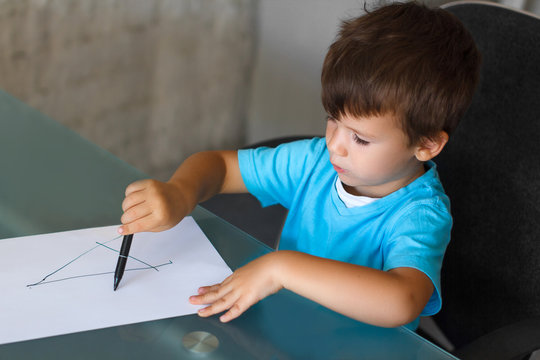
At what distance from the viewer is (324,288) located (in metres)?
0.63

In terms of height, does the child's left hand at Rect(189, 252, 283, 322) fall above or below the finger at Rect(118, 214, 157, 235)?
below

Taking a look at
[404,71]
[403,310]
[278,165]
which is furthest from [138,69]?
[403,310]

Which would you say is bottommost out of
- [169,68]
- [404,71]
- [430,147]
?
[169,68]

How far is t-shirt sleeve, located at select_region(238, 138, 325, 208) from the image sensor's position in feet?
2.98

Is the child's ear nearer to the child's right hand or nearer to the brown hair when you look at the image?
the brown hair

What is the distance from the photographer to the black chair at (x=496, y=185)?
2.87 ft

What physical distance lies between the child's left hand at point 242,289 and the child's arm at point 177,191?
117mm

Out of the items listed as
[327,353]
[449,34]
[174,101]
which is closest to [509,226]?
[449,34]

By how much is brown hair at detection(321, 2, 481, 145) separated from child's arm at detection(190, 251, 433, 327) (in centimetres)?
20

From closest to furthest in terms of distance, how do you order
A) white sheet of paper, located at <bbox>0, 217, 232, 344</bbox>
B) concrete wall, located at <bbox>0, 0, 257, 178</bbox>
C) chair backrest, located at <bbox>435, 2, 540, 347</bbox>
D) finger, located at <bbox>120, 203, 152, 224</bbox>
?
white sheet of paper, located at <bbox>0, 217, 232, 344</bbox>, finger, located at <bbox>120, 203, 152, 224</bbox>, chair backrest, located at <bbox>435, 2, 540, 347</bbox>, concrete wall, located at <bbox>0, 0, 257, 178</bbox>

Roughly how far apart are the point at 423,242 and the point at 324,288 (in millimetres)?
169

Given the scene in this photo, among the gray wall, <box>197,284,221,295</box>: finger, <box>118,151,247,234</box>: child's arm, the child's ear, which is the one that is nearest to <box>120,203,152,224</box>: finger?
<box>118,151,247,234</box>: child's arm

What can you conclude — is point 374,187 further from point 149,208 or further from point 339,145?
point 149,208

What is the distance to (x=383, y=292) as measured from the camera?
24.9 inches
